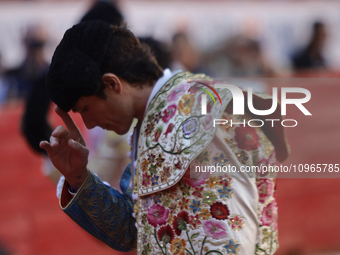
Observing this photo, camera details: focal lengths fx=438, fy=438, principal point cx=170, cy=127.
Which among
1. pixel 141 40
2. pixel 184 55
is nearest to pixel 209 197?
pixel 141 40

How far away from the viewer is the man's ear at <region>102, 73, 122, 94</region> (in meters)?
1.64

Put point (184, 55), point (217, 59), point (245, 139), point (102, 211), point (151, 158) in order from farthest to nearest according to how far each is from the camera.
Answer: point (217, 59), point (184, 55), point (102, 211), point (151, 158), point (245, 139)

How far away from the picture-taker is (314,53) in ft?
17.8

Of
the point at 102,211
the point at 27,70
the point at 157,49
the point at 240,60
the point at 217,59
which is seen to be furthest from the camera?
the point at 217,59

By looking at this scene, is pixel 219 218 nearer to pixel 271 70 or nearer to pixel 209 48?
pixel 271 70

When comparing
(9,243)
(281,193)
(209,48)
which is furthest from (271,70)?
(9,243)

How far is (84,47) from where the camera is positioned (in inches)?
62.6

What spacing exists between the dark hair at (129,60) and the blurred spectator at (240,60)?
11.3 ft

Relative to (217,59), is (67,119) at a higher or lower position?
lower

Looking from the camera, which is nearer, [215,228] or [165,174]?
[215,228]

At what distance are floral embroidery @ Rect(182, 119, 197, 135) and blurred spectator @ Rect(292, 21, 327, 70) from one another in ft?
13.3

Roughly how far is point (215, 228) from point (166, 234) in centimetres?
20

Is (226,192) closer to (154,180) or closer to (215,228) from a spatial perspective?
(215,228)

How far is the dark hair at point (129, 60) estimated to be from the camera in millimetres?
1646
